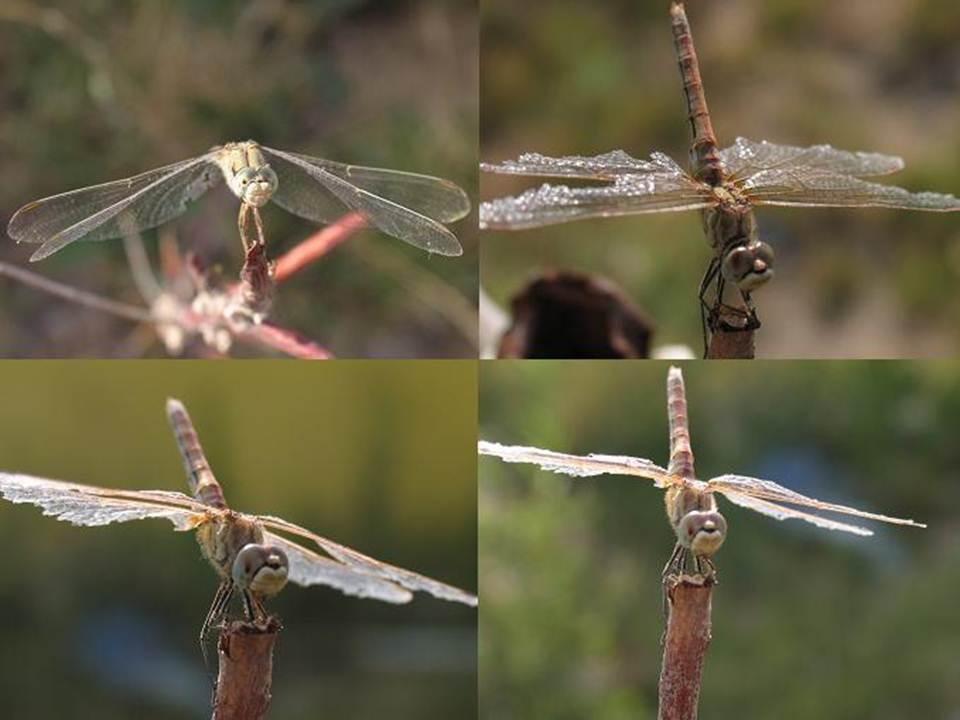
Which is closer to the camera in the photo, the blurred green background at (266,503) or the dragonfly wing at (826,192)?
the dragonfly wing at (826,192)

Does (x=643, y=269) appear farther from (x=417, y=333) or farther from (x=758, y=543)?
(x=417, y=333)

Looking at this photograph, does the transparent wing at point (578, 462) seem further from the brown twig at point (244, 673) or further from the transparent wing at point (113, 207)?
the transparent wing at point (113, 207)

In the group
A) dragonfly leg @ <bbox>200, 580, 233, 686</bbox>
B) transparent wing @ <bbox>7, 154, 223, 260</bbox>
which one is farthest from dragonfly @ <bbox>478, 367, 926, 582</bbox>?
transparent wing @ <bbox>7, 154, 223, 260</bbox>

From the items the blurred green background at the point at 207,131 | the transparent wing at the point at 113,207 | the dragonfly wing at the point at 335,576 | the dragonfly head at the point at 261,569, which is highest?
the blurred green background at the point at 207,131

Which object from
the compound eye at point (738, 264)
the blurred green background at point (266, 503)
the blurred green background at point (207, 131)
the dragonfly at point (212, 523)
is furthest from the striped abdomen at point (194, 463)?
the blurred green background at point (207, 131)

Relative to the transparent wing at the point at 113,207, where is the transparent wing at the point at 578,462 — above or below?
below

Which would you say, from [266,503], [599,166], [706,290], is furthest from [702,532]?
[266,503]

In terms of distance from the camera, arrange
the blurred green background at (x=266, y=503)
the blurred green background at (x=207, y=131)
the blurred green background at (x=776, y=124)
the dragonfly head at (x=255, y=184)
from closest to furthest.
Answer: the dragonfly head at (x=255, y=184) < the blurred green background at (x=266, y=503) < the blurred green background at (x=207, y=131) < the blurred green background at (x=776, y=124)

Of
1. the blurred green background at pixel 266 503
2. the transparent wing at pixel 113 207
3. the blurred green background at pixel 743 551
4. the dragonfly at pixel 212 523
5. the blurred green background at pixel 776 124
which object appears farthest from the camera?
the blurred green background at pixel 776 124
